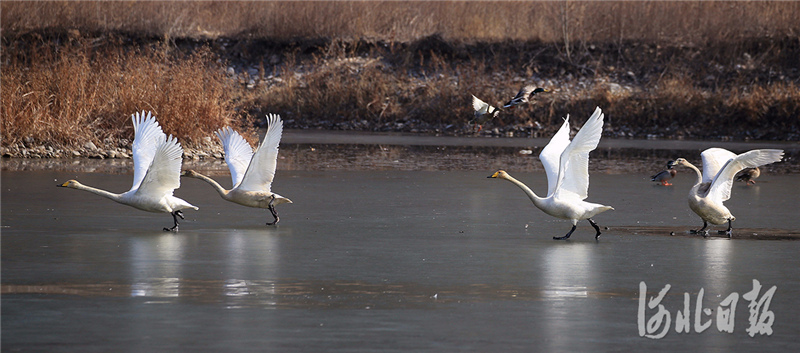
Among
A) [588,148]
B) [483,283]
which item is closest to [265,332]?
[483,283]

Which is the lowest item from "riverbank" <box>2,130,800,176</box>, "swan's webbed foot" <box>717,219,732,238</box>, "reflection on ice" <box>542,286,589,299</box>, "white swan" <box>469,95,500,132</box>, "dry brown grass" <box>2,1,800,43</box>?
"reflection on ice" <box>542,286,589,299</box>

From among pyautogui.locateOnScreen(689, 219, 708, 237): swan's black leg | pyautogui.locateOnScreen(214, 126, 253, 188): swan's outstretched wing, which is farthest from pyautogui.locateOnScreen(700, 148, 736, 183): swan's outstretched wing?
pyautogui.locateOnScreen(214, 126, 253, 188): swan's outstretched wing

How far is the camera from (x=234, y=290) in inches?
292

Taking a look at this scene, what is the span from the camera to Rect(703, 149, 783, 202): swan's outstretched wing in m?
10.4

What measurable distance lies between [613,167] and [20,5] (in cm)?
2729

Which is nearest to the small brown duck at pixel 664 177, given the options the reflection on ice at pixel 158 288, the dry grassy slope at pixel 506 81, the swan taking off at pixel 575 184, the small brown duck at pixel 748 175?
the small brown duck at pixel 748 175

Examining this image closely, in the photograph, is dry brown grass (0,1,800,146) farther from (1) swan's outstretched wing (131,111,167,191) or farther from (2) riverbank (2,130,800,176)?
(1) swan's outstretched wing (131,111,167,191)

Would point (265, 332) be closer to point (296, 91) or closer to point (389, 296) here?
point (389, 296)

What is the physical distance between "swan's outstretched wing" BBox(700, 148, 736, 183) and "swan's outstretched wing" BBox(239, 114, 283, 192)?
4474mm

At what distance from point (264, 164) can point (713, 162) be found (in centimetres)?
481

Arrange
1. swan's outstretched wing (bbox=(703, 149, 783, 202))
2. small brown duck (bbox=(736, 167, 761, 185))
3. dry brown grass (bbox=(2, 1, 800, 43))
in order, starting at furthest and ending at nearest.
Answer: dry brown grass (bbox=(2, 1, 800, 43)), small brown duck (bbox=(736, 167, 761, 185)), swan's outstretched wing (bbox=(703, 149, 783, 202))

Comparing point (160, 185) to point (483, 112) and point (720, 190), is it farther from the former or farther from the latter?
point (483, 112)

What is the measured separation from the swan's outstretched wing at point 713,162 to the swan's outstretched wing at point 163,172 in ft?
17.7

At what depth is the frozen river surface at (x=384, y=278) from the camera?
612 cm
